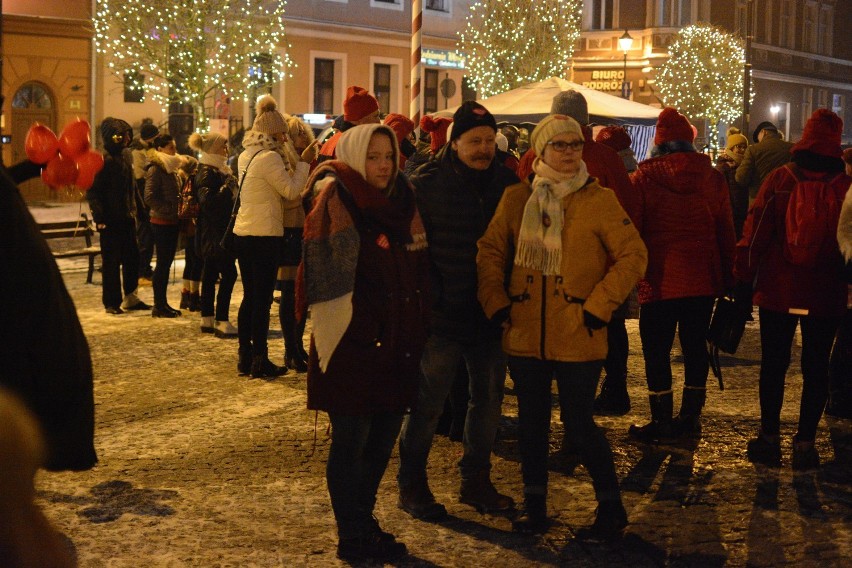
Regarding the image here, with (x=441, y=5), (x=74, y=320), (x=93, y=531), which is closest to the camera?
(x=74, y=320)

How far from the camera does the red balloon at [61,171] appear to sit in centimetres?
520

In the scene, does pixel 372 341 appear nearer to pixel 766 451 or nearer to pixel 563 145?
pixel 563 145

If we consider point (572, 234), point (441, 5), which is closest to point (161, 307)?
point (572, 234)

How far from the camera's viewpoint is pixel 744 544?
18.0 ft

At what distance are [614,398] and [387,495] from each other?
241 centimetres

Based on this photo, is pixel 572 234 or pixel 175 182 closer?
pixel 572 234

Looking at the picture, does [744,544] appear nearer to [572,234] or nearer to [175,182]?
[572,234]

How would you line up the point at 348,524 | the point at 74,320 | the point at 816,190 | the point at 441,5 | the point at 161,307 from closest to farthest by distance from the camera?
the point at 74,320 → the point at 348,524 → the point at 816,190 → the point at 161,307 → the point at 441,5

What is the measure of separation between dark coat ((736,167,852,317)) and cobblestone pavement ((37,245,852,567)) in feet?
3.09

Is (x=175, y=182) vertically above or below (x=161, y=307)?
above

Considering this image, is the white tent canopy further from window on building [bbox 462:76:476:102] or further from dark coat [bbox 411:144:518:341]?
window on building [bbox 462:76:476:102]

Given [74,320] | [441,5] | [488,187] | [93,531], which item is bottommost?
[93,531]

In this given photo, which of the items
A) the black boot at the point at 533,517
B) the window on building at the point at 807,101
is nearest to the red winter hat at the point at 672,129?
the black boot at the point at 533,517

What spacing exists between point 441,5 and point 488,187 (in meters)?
38.5
